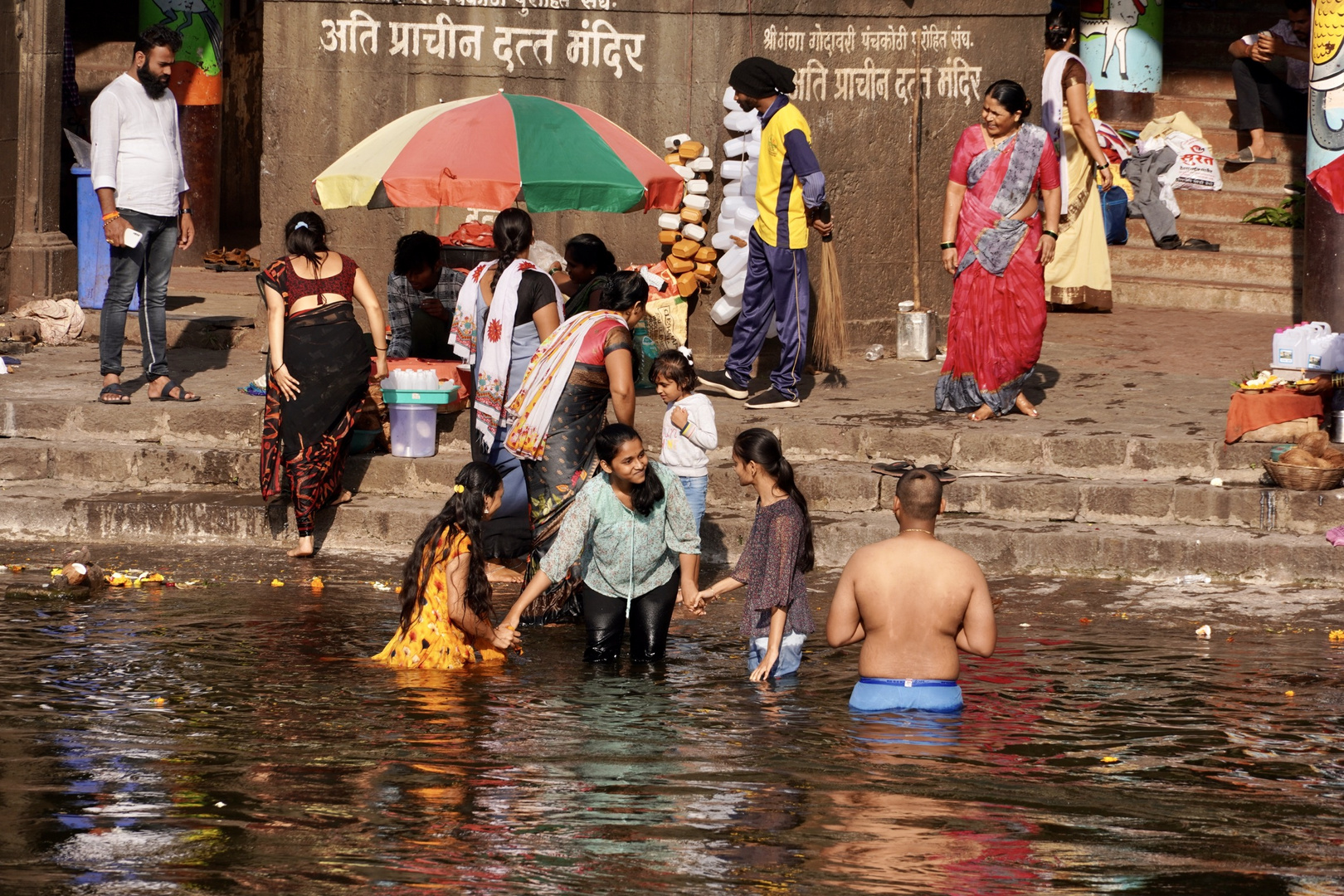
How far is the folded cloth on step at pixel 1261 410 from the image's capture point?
33.0 feet

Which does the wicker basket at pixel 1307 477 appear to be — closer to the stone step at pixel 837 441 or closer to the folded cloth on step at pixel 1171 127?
the stone step at pixel 837 441

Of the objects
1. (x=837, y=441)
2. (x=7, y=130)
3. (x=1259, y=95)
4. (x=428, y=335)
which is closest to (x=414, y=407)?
(x=428, y=335)

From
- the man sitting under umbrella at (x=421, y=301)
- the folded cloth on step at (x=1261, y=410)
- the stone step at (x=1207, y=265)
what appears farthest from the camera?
the stone step at (x=1207, y=265)

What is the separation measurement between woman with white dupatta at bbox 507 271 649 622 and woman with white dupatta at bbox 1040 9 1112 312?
5548 mm

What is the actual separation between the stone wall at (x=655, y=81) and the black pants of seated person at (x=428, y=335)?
1635 millimetres

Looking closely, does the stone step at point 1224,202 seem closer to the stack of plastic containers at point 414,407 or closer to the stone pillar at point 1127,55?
the stone pillar at point 1127,55

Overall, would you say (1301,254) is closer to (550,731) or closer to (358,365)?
(358,365)

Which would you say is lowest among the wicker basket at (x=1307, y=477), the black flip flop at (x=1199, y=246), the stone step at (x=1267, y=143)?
the wicker basket at (x=1307, y=477)

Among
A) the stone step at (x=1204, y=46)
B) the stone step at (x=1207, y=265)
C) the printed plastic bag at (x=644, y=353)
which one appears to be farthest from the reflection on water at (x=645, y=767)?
the stone step at (x=1204, y=46)

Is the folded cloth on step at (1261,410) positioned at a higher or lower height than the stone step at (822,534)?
higher

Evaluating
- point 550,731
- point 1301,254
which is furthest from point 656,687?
point 1301,254

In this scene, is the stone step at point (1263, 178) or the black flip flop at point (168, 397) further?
the stone step at point (1263, 178)

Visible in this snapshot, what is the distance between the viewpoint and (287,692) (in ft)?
23.6

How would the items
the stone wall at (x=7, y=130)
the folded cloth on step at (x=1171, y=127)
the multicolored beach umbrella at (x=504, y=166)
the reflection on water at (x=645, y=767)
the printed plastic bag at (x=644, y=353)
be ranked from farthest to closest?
1. the folded cloth on step at (x=1171, y=127)
2. the stone wall at (x=7, y=130)
3. the printed plastic bag at (x=644, y=353)
4. the multicolored beach umbrella at (x=504, y=166)
5. the reflection on water at (x=645, y=767)
